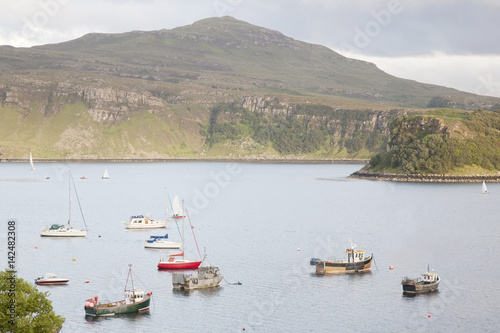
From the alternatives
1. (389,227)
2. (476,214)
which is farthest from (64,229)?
(476,214)

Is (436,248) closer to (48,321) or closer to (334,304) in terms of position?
(334,304)

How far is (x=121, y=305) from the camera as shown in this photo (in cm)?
6831

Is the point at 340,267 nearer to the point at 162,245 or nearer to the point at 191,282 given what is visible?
the point at 191,282

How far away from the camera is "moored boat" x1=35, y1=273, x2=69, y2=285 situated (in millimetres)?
79125

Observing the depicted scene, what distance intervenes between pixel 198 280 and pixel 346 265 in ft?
62.9

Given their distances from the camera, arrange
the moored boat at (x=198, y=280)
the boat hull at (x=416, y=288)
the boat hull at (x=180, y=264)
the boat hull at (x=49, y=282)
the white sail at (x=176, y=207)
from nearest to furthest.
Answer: the boat hull at (x=416, y=288), the moored boat at (x=198, y=280), the boat hull at (x=49, y=282), the boat hull at (x=180, y=264), the white sail at (x=176, y=207)

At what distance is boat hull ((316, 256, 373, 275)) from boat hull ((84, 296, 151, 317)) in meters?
24.2

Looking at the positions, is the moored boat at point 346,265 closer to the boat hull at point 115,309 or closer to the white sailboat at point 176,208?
the boat hull at point 115,309

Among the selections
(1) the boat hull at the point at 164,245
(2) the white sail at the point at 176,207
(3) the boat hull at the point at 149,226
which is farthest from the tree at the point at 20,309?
(2) the white sail at the point at 176,207

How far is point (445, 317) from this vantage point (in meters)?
67.0

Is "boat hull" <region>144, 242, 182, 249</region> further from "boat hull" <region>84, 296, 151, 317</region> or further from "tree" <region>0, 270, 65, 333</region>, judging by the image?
"tree" <region>0, 270, 65, 333</region>

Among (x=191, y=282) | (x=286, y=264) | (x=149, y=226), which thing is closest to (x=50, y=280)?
(x=191, y=282)

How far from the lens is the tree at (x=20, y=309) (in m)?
45.5

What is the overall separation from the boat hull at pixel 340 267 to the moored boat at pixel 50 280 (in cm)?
2997
